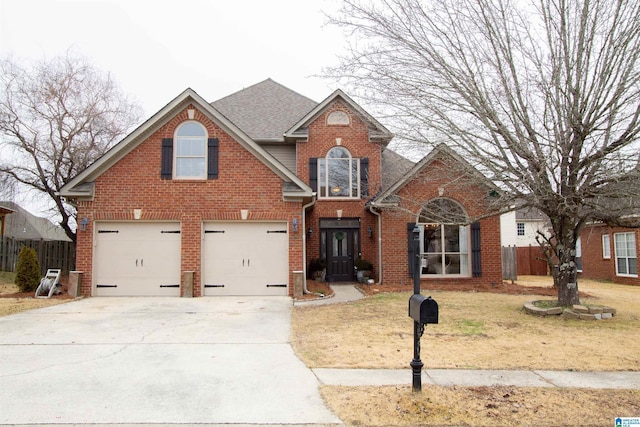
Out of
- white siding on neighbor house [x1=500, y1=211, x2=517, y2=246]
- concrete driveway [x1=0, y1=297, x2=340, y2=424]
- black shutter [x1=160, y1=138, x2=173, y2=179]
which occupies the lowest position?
concrete driveway [x1=0, y1=297, x2=340, y2=424]

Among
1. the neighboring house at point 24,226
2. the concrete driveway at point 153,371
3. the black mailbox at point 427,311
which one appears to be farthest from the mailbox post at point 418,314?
the neighboring house at point 24,226

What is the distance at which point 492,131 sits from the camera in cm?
995

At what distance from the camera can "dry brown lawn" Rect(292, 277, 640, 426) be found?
4680 millimetres

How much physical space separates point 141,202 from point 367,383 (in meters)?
9.94

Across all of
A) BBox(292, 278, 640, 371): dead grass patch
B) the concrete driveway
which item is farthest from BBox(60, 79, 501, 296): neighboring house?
the concrete driveway

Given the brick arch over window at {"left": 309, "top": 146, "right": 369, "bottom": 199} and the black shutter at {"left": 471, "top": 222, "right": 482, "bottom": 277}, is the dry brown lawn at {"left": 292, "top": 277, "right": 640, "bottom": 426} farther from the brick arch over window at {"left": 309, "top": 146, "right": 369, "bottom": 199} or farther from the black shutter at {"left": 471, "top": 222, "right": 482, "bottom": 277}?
the brick arch over window at {"left": 309, "top": 146, "right": 369, "bottom": 199}

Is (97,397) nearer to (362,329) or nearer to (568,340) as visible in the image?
(362,329)

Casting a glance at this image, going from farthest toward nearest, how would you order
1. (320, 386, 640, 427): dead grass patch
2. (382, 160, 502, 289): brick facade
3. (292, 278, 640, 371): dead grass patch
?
(382, 160, 502, 289): brick facade → (292, 278, 640, 371): dead grass patch → (320, 386, 640, 427): dead grass patch

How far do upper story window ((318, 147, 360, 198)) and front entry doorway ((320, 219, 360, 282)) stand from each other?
42.1 inches

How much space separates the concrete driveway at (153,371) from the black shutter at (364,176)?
8.54m

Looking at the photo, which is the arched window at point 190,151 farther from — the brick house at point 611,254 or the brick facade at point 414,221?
the brick house at point 611,254

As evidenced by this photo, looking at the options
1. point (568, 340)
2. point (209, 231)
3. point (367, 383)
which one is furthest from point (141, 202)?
point (568, 340)

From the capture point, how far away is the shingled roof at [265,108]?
1936 centimetres

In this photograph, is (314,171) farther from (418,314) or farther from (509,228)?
(509,228)
